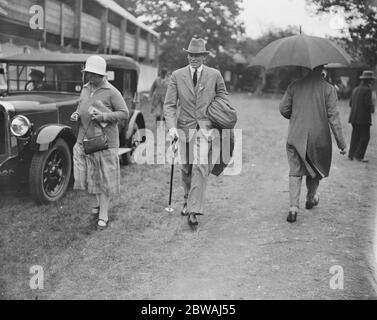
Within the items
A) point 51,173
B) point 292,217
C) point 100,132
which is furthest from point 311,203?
point 51,173

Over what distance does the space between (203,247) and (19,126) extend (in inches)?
103

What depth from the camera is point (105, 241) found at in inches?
171

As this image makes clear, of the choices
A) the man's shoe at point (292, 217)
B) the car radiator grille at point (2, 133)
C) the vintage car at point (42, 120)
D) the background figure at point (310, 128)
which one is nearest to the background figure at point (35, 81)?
the vintage car at point (42, 120)

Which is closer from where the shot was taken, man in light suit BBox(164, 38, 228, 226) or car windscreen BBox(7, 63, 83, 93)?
man in light suit BBox(164, 38, 228, 226)

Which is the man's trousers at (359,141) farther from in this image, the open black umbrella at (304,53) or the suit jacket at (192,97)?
the suit jacket at (192,97)

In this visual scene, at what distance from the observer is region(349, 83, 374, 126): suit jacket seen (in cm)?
869

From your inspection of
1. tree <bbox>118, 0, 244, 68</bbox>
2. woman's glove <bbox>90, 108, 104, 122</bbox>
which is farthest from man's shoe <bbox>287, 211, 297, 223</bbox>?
tree <bbox>118, 0, 244, 68</bbox>

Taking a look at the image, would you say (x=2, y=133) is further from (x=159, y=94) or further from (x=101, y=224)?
(x=159, y=94)

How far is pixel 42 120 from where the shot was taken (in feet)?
18.5

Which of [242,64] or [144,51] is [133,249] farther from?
[242,64]

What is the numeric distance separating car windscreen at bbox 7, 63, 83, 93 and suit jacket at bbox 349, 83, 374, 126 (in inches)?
212

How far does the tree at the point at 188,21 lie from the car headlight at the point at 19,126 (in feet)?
71.3

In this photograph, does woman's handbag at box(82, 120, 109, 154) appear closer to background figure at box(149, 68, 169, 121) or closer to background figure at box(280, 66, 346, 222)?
background figure at box(280, 66, 346, 222)

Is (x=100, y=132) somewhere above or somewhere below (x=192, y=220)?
above
